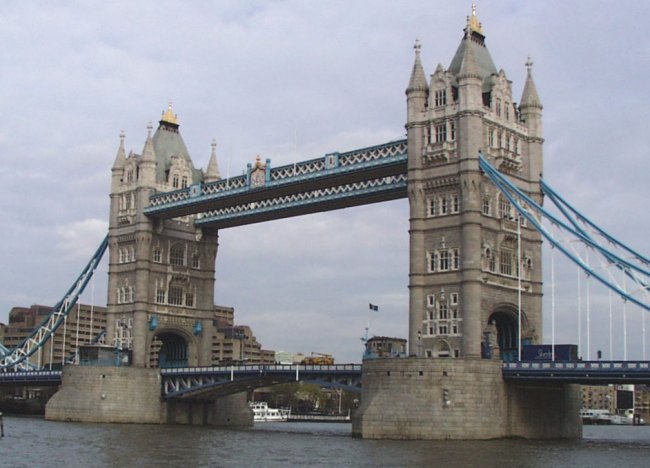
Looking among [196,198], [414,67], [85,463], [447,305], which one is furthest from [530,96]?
[85,463]

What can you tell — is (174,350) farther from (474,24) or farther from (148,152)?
(474,24)

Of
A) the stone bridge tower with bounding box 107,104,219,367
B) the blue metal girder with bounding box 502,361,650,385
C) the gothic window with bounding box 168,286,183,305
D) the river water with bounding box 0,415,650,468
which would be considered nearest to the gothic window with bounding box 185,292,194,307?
the stone bridge tower with bounding box 107,104,219,367

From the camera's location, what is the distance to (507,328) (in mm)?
89750

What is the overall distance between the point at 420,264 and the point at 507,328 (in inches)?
397

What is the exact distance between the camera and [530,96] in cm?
9081

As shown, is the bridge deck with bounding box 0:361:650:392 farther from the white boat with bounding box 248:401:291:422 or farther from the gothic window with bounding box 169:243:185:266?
the white boat with bounding box 248:401:291:422

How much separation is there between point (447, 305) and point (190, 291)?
41.0 metres

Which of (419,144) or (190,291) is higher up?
(419,144)

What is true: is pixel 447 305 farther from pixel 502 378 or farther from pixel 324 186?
pixel 324 186

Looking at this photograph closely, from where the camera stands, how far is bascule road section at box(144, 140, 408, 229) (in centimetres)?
9206

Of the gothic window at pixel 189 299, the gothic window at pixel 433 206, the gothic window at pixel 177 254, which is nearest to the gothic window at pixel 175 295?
the gothic window at pixel 189 299

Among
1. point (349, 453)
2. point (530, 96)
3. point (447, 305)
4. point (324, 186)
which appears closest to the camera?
point (349, 453)

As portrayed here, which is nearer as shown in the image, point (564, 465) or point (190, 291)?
point (564, 465)

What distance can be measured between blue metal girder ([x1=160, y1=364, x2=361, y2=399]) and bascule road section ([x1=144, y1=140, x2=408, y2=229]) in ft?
51.9
